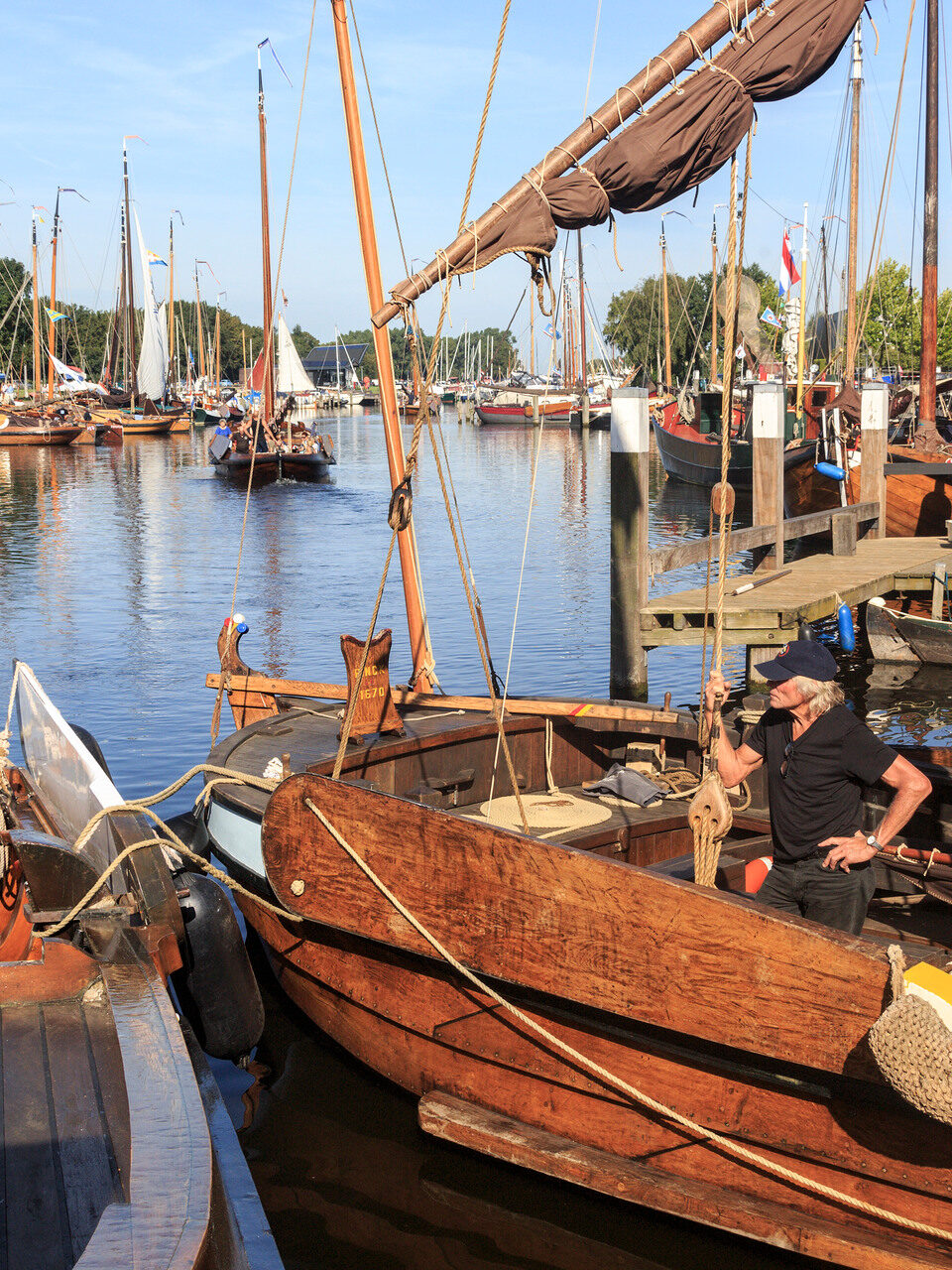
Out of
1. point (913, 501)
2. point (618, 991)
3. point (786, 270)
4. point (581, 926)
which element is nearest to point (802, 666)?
point (581, 926)

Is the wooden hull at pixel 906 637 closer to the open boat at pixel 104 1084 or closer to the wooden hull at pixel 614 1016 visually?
the wooden hull at pixel 614 1016

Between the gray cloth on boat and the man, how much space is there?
2365 millimetres

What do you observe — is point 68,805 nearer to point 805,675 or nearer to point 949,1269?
point 805,675

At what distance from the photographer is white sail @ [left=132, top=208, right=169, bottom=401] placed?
60.5 meters

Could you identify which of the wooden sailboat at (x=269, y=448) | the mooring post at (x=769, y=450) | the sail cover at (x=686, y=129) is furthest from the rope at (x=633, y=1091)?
the wooden sailboat at (x=269, y=448)

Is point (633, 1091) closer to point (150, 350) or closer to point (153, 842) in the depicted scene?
point (153, 842)

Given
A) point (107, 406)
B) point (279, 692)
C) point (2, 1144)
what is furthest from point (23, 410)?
point (2, 1144)

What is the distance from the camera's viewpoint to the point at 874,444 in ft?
56.6

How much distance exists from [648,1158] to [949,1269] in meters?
1.17

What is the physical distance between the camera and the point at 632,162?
672 centimetres

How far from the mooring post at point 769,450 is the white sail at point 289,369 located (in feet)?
135

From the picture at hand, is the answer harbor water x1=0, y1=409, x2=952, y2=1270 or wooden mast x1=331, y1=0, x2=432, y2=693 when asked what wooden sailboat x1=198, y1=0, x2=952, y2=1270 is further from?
wooden mast x1=331, y1=0, x2=432, y2=693

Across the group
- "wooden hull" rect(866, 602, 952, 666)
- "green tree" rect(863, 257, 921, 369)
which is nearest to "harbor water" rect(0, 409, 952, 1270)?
"wooden hull" rect(866, 602, 952, 666)

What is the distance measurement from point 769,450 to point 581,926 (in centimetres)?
1017
